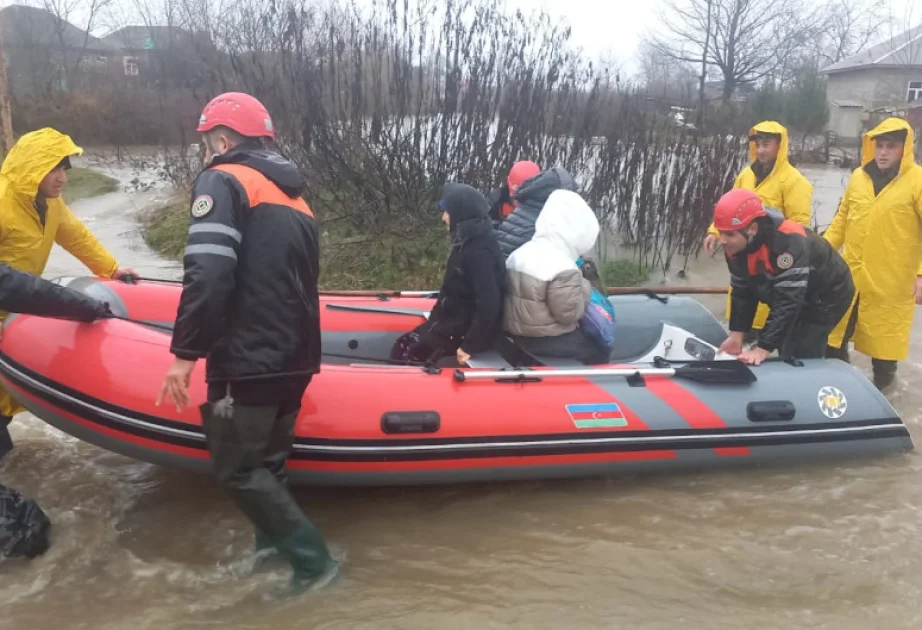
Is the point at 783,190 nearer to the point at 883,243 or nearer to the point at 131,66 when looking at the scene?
the point at 883,243

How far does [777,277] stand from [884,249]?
1.09m

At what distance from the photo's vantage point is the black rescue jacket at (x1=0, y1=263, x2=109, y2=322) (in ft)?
9.45

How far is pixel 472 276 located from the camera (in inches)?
138

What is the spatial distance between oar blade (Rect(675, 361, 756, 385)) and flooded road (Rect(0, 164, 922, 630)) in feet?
1.63

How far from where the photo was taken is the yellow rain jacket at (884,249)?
421 cm

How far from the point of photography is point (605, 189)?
7.98m

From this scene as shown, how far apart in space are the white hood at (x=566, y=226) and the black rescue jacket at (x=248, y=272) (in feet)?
4.41

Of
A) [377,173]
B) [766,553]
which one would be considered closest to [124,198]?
[377,173]

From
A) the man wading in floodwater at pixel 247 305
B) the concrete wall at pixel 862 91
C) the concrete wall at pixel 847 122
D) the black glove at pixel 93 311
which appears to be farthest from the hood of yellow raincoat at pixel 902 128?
the concrete wall at pixel 847 122

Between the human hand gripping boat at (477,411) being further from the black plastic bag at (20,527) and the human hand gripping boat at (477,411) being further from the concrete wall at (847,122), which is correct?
the concrete wall at (847,122)

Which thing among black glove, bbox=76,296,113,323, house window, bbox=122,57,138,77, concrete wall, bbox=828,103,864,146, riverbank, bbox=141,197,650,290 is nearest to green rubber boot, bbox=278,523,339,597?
black glove, bbox=76,296,113,323

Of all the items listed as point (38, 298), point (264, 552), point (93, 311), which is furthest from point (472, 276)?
point (38, 298)

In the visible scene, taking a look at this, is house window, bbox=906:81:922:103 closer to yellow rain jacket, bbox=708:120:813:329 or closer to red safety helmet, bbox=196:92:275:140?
yellow rain jacket, bbox=708:120:813:329

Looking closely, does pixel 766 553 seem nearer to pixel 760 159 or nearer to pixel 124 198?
pixel 760 159
